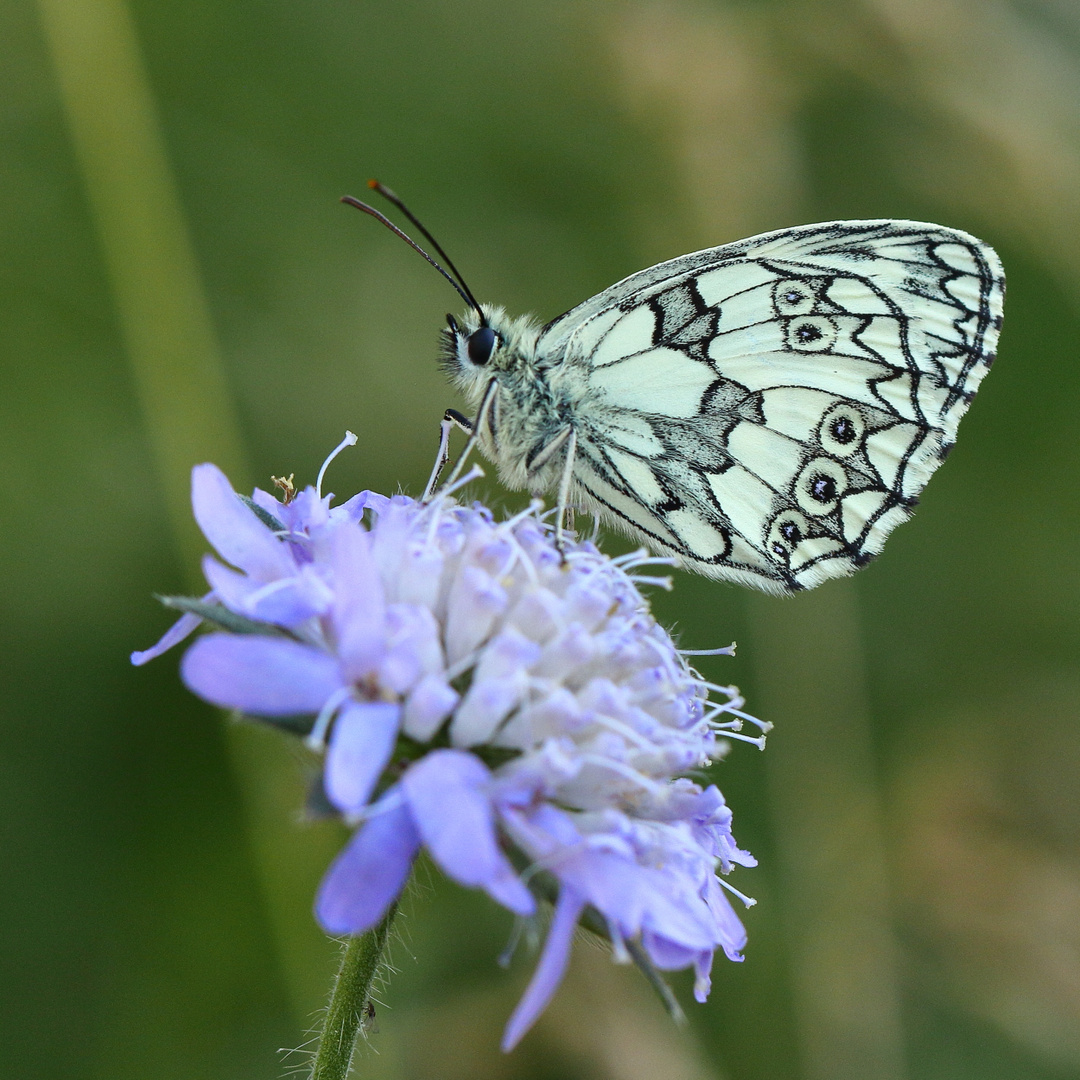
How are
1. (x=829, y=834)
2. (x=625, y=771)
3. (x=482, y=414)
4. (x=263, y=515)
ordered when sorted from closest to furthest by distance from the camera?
(x=625, y=771)
(x=263, y=515)
(x=482, y=414)
(x=829, y=834)

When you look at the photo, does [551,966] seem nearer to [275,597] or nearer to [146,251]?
[275,597]

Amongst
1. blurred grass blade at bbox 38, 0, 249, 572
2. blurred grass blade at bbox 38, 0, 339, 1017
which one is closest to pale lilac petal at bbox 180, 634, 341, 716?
blurred grass blade at bbox 38, 0, 339, 1017

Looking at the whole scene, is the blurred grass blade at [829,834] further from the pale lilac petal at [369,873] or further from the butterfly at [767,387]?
the pale lilac petal at [369,873]

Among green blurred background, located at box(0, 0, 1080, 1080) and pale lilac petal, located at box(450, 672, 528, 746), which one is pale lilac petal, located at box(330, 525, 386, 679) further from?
green blurred background, located at box(0, 0, 1080, 1080)

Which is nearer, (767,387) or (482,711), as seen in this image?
(482,711)

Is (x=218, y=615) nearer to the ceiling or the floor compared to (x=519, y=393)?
nearer to the floor

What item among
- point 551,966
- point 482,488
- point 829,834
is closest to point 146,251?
point 482,488

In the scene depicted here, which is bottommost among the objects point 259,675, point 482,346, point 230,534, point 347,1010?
point 347,1010

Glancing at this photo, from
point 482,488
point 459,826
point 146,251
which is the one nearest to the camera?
point 459,826
